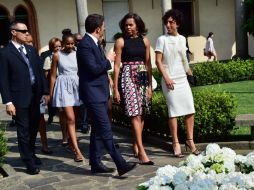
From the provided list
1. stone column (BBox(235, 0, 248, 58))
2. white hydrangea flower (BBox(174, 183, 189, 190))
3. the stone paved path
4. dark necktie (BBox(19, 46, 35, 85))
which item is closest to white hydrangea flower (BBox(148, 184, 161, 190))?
white hydrangea flower (BBox(174, 183, 189, 190))

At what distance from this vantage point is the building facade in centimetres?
1666

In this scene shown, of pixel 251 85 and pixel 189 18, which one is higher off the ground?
pixel 189 18

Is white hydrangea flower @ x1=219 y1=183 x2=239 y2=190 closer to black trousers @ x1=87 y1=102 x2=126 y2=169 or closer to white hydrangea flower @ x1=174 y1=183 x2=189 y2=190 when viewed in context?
white hydrangea flower @ x1=174 y1=183 x2=189 y2=190

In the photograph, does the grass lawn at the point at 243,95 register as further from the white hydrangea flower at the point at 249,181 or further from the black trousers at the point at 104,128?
the white hydrangea flower at the point at 249,181

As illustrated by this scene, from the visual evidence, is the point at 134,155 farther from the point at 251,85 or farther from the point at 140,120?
the point at 251,85

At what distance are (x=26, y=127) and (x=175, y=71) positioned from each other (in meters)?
2.06

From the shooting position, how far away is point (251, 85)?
13.2 m

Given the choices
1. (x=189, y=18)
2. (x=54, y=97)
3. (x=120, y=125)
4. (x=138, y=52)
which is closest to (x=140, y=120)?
(x=138, y=52)

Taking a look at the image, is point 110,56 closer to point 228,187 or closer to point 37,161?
point 37,161

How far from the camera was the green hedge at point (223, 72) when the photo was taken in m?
14.3

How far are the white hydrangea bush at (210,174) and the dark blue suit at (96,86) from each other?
229cm

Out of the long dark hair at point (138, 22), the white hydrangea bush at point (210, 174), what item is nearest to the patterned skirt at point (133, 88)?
the long dark hair at point (138, 22)

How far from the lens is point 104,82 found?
17.2ft

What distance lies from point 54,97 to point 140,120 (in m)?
1.43
